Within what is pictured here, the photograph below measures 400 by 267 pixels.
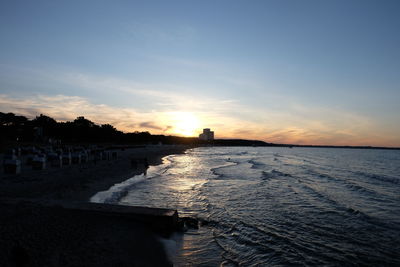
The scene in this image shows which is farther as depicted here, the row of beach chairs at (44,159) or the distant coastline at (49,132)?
the distant coastline at (49,132)

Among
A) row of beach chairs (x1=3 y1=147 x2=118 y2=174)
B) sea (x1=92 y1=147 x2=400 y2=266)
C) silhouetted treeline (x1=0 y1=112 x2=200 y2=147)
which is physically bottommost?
sea (x1=92 y1=147 x2=400 y2=266)

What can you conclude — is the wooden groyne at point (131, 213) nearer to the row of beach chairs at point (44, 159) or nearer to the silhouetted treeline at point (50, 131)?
the row of beach chairs at point (44, 159)

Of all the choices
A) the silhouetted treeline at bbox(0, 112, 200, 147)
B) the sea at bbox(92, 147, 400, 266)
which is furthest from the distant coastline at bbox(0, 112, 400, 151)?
the sea at bbox(92, 147, 400, 266)

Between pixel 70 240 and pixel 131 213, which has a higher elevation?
pixel 131 213

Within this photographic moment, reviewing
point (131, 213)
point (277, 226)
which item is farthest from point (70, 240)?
point (277, 226)

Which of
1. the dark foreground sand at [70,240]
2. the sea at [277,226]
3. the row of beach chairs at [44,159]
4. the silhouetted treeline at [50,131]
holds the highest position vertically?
the silhouetted treeline at [50,131]

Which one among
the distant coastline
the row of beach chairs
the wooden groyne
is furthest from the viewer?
the distant coastline

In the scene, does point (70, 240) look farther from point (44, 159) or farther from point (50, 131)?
point (50, 131)

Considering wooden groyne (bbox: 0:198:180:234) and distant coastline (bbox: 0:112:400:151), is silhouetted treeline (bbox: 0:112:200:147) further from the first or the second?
wooden groyne (bbox: 0:198:180:234)

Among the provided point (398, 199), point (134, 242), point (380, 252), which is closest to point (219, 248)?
point (134, 242)

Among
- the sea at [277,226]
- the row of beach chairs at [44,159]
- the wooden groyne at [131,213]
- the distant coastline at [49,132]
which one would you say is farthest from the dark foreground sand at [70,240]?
the distant coastline at [49,132]

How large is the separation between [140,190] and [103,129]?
98937mm

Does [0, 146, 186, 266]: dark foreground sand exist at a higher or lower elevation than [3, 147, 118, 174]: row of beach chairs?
lower

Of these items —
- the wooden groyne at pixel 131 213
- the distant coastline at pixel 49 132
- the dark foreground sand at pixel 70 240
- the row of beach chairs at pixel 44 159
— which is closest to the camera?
the dark foreground sand at pixel 70 240
